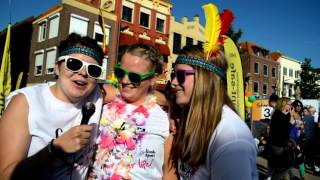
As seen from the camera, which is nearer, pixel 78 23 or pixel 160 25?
pixel 78 23

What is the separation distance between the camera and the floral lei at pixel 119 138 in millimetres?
2244

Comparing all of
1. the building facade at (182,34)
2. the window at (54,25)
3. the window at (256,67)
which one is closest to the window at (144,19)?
the building facade at (182,34)

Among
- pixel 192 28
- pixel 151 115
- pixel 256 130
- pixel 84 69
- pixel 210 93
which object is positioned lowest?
pixel 256 130

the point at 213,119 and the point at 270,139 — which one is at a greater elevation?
the point at 213,119

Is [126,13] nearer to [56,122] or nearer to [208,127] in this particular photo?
[56,122]

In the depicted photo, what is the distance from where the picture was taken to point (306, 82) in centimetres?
3722

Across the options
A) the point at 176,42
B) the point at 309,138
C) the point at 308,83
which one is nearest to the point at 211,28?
the point at 309,138

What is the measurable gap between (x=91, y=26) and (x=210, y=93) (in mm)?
20687

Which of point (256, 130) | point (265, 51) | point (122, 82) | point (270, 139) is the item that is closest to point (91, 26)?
point (256, 130)

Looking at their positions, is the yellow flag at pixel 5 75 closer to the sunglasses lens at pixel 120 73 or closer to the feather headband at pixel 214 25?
the sunglasses lens at pixel 120 73

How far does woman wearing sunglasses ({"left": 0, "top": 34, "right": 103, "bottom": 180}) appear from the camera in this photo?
64.8 inches

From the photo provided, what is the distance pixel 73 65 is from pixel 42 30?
74.0 feet

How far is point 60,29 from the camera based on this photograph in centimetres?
1973

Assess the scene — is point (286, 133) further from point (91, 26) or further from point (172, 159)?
point (91, 26)
